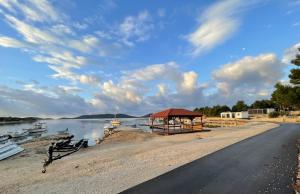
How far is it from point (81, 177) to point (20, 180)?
276 centimetres

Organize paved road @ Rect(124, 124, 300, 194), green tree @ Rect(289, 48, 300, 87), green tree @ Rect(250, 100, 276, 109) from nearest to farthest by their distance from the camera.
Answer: paved road @ Rect(124, 124, 300, 194)
green tree @ Rect(289, 48, 300, 87)
green tree @ Rect(250, 100, 276, 109)

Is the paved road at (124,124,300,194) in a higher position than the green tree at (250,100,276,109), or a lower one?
lower

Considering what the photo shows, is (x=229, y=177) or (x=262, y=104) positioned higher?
(x=262, y=104)

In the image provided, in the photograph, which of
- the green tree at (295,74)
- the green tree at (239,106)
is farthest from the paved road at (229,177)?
the green tree at (239,106)

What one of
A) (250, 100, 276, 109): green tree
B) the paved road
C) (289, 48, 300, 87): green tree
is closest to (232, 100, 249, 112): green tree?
(250, 100, 276, 109): green tree

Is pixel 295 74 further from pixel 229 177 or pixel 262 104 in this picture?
pixel 262 104

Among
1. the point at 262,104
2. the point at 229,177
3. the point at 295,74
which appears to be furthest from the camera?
the point at 262,104

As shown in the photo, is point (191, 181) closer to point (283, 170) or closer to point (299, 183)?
point (299, 183)

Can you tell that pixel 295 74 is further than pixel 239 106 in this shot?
No

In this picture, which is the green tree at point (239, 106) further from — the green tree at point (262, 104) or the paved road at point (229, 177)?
the paved road at point (229, 177)

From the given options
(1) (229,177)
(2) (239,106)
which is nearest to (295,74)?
(1) (229,177)

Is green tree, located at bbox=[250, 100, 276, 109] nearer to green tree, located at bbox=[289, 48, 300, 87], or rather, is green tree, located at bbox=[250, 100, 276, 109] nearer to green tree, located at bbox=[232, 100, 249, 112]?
green tree, located at bbox=[232, 100, 249, 112]

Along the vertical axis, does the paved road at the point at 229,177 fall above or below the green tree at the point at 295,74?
below

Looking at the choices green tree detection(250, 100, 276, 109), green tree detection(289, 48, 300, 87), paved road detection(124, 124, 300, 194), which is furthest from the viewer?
green tree detection(250, 100, 276, 109)
